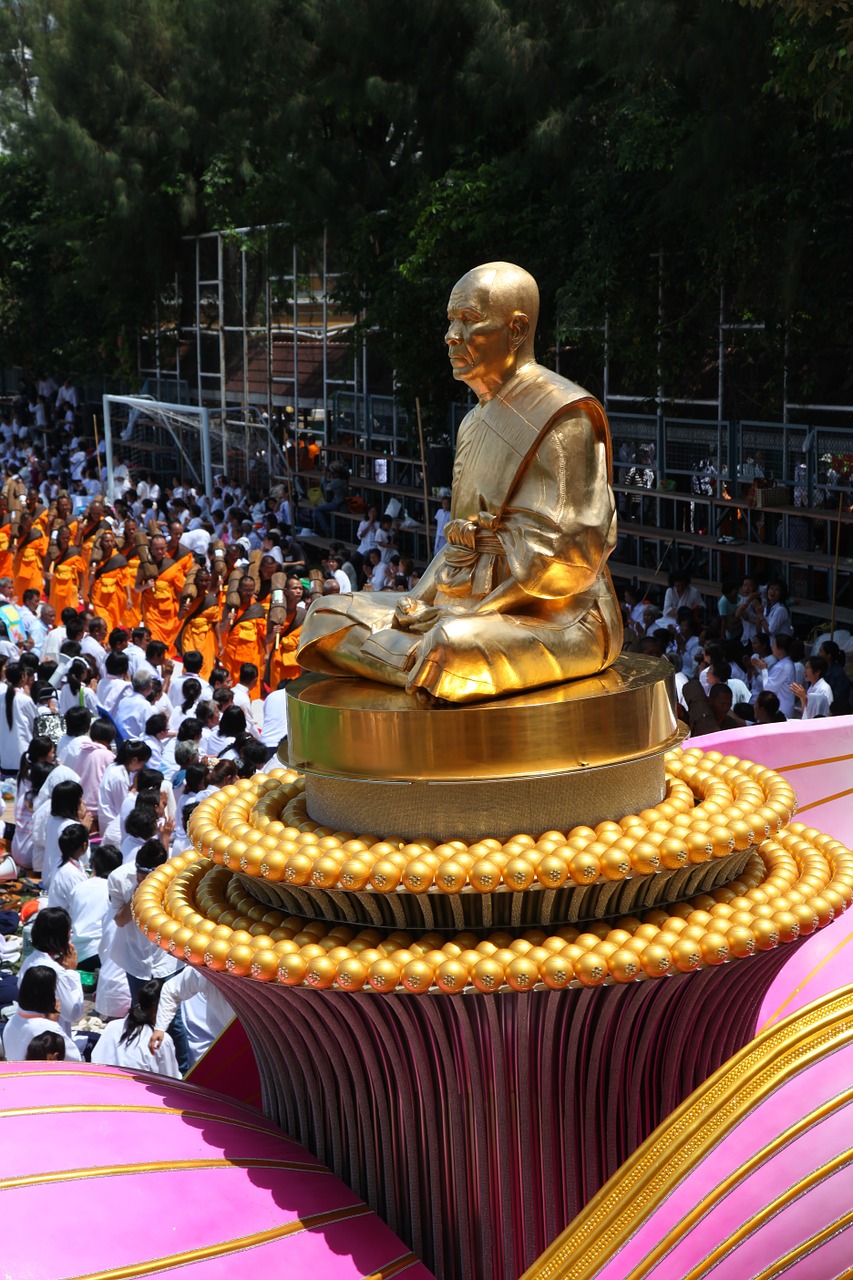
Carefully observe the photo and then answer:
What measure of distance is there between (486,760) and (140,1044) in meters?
3.97

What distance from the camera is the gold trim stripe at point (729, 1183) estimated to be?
260 centimetres

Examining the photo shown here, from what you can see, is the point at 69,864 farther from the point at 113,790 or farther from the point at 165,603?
the point at 165,603

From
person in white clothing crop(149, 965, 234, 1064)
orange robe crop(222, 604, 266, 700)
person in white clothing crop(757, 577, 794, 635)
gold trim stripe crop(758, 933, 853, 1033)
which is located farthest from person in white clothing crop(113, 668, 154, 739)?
gold trim stripe crop(758, 933, 853, 1033)

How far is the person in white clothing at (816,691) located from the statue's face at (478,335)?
693cm

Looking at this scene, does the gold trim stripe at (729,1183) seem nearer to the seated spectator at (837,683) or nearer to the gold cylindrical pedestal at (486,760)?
the gold cylindrical pedestal at (486,760)

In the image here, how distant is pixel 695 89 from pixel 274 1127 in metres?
14.5

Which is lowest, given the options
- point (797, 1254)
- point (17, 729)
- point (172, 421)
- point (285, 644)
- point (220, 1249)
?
point (17, 729)

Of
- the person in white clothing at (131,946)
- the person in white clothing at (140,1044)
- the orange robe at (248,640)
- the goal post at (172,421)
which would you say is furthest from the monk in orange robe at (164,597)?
the person in white clothing at (140,1044)

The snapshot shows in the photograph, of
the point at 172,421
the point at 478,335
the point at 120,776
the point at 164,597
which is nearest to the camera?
the point at 478,335

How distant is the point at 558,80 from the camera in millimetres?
18797

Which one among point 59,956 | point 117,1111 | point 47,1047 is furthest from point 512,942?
point 59,956

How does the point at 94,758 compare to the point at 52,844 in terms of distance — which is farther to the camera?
the point at 94,758

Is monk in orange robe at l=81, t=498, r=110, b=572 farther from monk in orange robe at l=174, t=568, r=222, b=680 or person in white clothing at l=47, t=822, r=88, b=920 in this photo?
person in white clothing at l=47, t=822, r=88, b=920

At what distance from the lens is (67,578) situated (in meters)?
17.6
